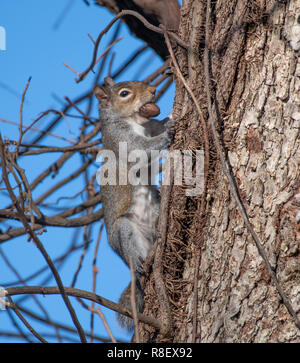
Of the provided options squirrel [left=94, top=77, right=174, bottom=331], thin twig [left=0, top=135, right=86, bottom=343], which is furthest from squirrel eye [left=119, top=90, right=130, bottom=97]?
thin twig [left=0, top=135, right=86, bottom=343]

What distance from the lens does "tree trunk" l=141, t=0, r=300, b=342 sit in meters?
1.73

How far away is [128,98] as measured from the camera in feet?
10.5

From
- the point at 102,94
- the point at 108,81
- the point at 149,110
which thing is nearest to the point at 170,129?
the point at 149,110

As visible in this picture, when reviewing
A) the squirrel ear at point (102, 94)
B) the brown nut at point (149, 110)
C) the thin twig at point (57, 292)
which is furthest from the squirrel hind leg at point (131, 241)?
the thin twig at point (57, 292)

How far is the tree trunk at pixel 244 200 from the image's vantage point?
173cm

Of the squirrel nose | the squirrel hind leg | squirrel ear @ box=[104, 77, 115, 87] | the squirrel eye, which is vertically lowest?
the squirrel hind leg

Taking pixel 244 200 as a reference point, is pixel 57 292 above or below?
below

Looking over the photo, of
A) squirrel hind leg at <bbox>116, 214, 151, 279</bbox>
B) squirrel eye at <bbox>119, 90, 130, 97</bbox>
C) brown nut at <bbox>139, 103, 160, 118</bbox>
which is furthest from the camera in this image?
squirrel eye at <bbox>119, 90, 130, 97</bbox>

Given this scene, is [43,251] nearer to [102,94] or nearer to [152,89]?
[152,89]

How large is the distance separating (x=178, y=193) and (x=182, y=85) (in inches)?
19.0

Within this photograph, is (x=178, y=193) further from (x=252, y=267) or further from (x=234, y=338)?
(x=234, y=338)

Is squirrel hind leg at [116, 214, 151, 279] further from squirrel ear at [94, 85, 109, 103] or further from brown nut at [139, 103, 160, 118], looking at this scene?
squirrel ear at [94, 85, 109, 103]

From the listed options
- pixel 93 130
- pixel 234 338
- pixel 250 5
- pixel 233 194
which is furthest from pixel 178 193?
pixel 93 130

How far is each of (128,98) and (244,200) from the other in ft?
5.29
